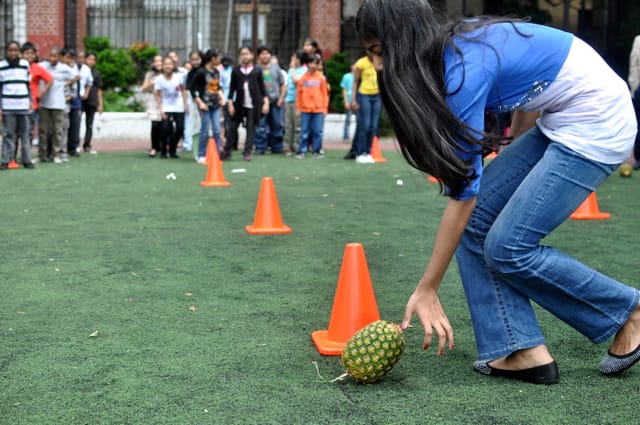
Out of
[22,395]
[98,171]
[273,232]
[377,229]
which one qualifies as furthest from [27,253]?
[98,171]

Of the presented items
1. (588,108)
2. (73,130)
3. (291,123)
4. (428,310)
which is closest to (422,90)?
(588,108)

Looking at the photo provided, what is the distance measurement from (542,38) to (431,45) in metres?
0.49

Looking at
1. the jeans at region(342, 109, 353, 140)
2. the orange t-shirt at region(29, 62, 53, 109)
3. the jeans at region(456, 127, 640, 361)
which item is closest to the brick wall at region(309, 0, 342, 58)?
the jeans at region(342, 109, 353, 140)

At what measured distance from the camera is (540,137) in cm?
375

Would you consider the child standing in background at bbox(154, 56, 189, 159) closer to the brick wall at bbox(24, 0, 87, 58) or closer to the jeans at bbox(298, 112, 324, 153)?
the jeans at bbox(298, 112, 324, 153)

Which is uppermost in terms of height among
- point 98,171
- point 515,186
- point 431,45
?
point 431,45

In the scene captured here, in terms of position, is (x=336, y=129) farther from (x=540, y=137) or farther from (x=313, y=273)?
(x=540, y=137)

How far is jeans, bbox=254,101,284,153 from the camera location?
17.5 metres

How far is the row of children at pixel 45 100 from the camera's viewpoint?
13.1 m

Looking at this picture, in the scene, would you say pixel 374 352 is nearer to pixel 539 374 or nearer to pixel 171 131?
pixel 539 374

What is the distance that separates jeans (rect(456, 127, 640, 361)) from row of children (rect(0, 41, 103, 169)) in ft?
34.7

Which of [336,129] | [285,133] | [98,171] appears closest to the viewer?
[98,171]

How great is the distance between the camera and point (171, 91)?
51.9 feet

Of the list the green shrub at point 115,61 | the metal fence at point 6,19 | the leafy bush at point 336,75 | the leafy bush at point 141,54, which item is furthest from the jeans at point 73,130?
the leafy bush at point 336,75
